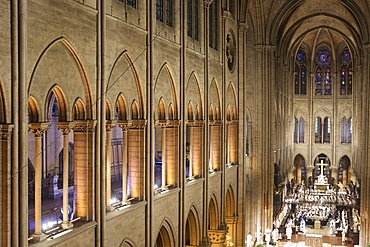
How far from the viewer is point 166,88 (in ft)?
57.3

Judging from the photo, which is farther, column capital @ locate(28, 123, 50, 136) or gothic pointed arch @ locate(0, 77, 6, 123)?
column capital @ locate(28, 123, 50, 136)

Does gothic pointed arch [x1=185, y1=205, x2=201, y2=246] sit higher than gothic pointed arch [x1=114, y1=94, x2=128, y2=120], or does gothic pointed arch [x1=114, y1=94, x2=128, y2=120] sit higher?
gothic pointed arch [x1=114, y1=94, x2=128, y2=120]

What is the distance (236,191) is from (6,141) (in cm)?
1940

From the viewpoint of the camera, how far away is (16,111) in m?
9.52

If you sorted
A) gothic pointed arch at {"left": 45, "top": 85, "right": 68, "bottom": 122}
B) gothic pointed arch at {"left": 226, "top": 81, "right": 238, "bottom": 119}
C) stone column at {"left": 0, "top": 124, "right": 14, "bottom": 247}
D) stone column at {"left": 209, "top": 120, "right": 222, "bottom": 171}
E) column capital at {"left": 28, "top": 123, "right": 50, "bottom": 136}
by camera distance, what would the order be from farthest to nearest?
1. gothic pointed arch at {"left": 226, "top": 81, "right": 238, "bottom": 119}
2. stone column at {"left": 209, "top": 120, "right": 222, "bottom": 171}
3. gothic pointed arch at {"left": 45, "top": 85, "right": 68, "bottom": 122}
4. column capital at {"left": 28, "top": 123, "right": 50, "bottom": 136}
5. stone column at {"left": 0, "top": 124, "right": 14, "bottom": 247}

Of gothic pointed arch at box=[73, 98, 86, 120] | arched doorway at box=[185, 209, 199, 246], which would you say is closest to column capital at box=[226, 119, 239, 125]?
arched doorway at box=[185, 209, 199, 246]

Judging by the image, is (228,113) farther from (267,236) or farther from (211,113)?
(267,236)

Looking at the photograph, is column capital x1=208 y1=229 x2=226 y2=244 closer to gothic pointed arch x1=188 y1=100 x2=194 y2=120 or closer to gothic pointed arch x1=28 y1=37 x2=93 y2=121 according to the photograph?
gothic pointed arch x1=188 y1=100 x2=194 y2=120

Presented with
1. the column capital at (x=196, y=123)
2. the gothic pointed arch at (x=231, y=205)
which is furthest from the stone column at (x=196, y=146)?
the gothic pointed arch at (x=231, y=205)

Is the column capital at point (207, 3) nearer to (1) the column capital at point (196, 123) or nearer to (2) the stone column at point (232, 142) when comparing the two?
(1) the column capital at point (196, 123)

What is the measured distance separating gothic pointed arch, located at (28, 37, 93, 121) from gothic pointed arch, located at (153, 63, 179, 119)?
177 inches

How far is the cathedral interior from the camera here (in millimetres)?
9891

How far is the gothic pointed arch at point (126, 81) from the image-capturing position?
44.8ft

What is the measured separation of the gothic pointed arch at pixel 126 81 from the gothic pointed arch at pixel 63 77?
1166 millimetres
